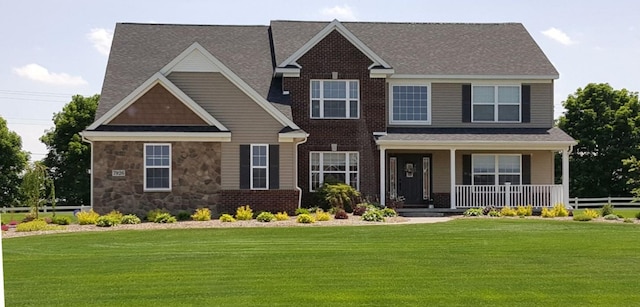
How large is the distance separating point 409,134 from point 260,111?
6.04 metres

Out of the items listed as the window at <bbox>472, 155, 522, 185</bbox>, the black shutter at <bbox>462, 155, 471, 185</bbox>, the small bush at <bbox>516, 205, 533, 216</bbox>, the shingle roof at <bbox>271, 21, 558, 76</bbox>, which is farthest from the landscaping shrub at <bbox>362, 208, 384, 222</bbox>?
the shingle roof at <bbox>271, 21, 558, 76</bbox>

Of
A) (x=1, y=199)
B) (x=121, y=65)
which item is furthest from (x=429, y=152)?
(x=1, y=199)

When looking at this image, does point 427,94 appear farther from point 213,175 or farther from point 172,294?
point 172,294

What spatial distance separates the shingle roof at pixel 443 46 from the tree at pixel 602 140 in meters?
11.3

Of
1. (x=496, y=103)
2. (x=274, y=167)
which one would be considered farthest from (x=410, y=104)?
(x=274, y=167)

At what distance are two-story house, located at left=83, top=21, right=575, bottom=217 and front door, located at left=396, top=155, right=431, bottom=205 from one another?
42 millimetres

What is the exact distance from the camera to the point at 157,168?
25500mm

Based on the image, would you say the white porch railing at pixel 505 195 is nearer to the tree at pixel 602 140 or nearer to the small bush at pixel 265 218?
the small bush at pixel 265 218

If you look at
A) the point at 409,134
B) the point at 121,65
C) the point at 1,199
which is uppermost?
the point at 121,65

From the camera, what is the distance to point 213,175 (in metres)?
25.8

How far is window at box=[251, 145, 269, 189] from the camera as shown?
1040 inches

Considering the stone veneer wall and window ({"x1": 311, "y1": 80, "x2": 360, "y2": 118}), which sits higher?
window ({"x1": 311, "y1": 80, "x2": 360, "y2": 118})

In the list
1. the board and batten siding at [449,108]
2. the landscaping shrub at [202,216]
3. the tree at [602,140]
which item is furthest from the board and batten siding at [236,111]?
the tree at [602,140]

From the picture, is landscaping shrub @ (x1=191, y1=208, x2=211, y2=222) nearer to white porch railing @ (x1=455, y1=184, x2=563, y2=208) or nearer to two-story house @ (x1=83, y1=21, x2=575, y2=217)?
two-story house @ (x1=83, y1=21, x2=575, y2=217)
